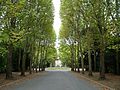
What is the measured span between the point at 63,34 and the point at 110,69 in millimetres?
20588

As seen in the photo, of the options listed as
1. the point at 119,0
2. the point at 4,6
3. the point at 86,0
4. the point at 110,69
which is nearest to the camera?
the point at 4,6

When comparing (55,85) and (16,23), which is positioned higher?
(16,23)

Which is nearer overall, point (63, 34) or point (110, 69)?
point (110, 69)

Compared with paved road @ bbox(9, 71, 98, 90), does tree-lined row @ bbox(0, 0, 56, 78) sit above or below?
above

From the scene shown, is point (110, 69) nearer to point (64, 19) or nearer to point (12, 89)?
point (64, 19)

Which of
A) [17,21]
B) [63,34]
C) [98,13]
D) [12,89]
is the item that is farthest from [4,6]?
[63,34]

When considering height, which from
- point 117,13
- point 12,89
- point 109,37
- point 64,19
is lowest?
point 12,89

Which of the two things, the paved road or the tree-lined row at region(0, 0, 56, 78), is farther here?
the tree-lined row at region(0, 0, 56, 78)

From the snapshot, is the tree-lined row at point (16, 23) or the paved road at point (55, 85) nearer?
the paved road at point (55, 85)

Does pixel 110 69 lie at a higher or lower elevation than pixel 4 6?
lower

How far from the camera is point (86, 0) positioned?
31.5 m

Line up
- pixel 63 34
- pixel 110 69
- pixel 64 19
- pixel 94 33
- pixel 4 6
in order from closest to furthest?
pixel 4 6 → pixel 94 33 → pixel 110 69 → pixel 64 19 → pixel 63 34

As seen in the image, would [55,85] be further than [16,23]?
No

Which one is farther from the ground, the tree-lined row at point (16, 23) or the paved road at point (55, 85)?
the tree-lined row at point (16, 23)
